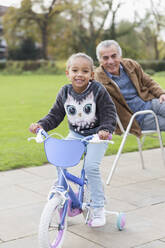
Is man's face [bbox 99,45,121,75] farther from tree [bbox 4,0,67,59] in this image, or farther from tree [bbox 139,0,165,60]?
tree [bbox 4,0,67,59]

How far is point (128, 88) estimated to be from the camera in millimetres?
5164

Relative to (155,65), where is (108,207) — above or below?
above

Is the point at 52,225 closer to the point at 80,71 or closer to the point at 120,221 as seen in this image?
the point at 120,221

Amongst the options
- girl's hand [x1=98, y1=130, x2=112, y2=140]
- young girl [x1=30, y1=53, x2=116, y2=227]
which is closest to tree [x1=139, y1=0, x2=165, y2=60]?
young girl [x1=30, y1=53, x2=116, y2=227]

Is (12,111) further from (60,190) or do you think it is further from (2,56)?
(2,56)

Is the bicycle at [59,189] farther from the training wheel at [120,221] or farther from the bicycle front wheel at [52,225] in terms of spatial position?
the training wheel at [120,221]

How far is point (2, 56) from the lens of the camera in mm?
70500

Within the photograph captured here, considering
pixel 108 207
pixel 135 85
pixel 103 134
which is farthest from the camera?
pixel 135 85

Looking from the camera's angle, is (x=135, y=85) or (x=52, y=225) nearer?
(x=52, y=225)

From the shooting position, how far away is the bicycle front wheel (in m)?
2.76

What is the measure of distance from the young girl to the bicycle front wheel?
401 millimetres

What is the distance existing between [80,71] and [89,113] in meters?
0.32

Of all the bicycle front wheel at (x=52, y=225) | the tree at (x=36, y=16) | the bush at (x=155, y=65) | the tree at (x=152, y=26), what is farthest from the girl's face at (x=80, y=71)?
the tree at (x=36, y=16)

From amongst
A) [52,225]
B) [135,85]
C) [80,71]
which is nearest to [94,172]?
[52,225]
